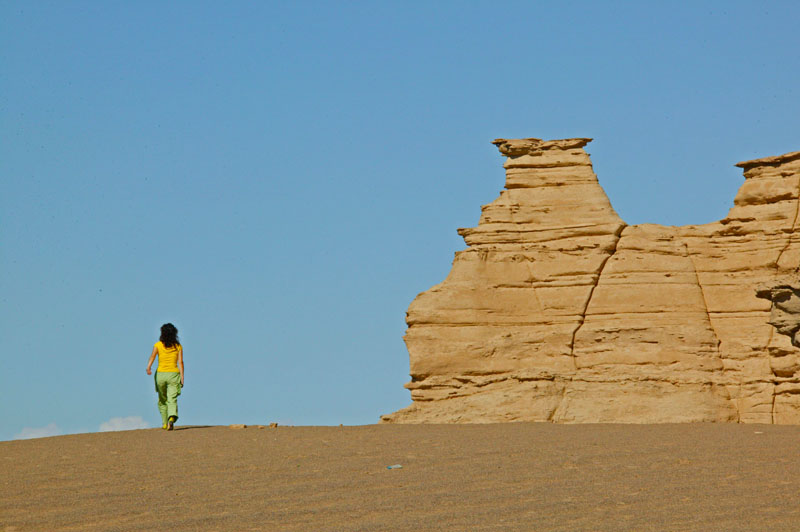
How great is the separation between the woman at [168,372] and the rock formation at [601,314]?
6.82 m

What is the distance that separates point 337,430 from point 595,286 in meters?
9.40

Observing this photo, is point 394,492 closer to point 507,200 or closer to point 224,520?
point 224,520

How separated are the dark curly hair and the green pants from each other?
1.88 ft

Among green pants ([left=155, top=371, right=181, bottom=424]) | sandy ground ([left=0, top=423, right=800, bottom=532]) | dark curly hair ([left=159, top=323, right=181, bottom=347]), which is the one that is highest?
dark curly hair ([left=159, top=323, right=181, bottom=347])

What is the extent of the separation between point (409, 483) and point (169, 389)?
8.45 m

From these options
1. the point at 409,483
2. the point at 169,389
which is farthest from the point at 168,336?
A: the point at 409,483

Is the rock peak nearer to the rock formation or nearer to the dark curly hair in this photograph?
the rock formation

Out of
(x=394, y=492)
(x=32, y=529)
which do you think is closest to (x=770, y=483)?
(x=394, y=492)

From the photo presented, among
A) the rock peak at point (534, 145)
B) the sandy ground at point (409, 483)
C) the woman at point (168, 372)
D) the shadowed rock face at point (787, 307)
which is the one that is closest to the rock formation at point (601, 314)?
the rock peak at point (534, 145)

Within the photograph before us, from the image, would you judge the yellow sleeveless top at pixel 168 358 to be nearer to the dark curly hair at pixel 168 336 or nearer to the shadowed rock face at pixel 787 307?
the dark curly hair at pixel 168 336

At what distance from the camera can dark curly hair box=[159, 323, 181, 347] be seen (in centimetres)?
1834

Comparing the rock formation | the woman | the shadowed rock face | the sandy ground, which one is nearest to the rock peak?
the rock formation

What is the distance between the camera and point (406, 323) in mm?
24969

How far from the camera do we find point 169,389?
711 inches
